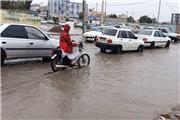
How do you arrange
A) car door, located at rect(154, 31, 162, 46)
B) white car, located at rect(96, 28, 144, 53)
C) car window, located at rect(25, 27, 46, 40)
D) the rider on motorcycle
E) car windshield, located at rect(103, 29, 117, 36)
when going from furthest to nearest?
car door, located at rect(154, 31, 162, 46)
car windshield, located at rect(103, 29, 117, 36)
white car, located at rect(96, 28, 144, 53)
car window, located at rect(25, 27, 46, 40)
the rider on motorcycle

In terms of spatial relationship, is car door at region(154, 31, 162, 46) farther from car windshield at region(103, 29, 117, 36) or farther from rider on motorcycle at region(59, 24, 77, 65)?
rider on motorcycle at region(59, 24, 77, 65)

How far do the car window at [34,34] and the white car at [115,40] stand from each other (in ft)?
23.3

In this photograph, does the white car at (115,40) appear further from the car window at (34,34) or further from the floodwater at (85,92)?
the car window at (34,34)

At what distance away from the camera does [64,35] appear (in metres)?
11.8

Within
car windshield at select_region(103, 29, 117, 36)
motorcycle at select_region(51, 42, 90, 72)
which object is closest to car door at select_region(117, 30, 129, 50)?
car windshield at select_region(103, 29, 117, 36)

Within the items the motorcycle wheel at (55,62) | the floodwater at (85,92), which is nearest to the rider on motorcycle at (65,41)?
the motorcycle wheel at (55,62)

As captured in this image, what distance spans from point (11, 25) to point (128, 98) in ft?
19.7

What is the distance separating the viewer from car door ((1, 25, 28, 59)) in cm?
1193

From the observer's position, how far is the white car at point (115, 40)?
65.2 ft

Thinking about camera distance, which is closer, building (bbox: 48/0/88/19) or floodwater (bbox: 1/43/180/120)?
floodwater (bbox: 1/43/180/120)

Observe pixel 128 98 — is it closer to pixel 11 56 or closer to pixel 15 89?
pixel 15 89

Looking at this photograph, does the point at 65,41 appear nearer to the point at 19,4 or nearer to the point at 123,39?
the point at 123,39

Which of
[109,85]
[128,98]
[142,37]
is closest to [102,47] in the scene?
[142,37]

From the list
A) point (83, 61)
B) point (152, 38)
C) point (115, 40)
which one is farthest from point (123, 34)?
point (83, 61)
